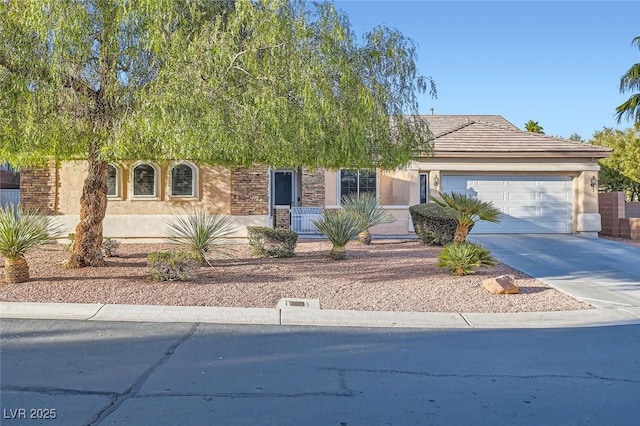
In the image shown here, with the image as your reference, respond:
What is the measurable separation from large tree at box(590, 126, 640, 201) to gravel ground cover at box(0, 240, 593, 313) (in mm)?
15118

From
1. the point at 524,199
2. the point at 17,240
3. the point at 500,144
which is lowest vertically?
the point at 17,240

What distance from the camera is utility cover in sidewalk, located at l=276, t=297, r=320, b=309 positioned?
8.47 metres

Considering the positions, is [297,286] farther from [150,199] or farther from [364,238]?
[150,199]

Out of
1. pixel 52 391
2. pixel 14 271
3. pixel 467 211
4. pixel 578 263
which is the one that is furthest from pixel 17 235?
pixel 578 263

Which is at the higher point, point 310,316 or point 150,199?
point 150,199

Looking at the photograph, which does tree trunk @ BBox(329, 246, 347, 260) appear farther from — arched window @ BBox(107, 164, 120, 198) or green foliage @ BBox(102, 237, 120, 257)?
arched window @ BBox(107, 164, 120, 198)

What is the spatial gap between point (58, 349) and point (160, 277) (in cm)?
401

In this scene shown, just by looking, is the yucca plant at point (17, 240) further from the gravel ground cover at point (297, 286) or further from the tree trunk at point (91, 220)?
the tree trunk at point (91, 220)

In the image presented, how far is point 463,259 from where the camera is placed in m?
10.9

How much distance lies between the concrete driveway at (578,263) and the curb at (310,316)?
113 centimetres

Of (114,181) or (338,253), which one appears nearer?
(338,253)

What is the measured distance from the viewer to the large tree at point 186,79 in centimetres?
773

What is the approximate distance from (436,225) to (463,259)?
492cm

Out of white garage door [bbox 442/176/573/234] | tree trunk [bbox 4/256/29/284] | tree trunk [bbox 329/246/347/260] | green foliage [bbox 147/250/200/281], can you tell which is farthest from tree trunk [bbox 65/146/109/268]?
→ white garage door [bbox 442/176/573/234]
